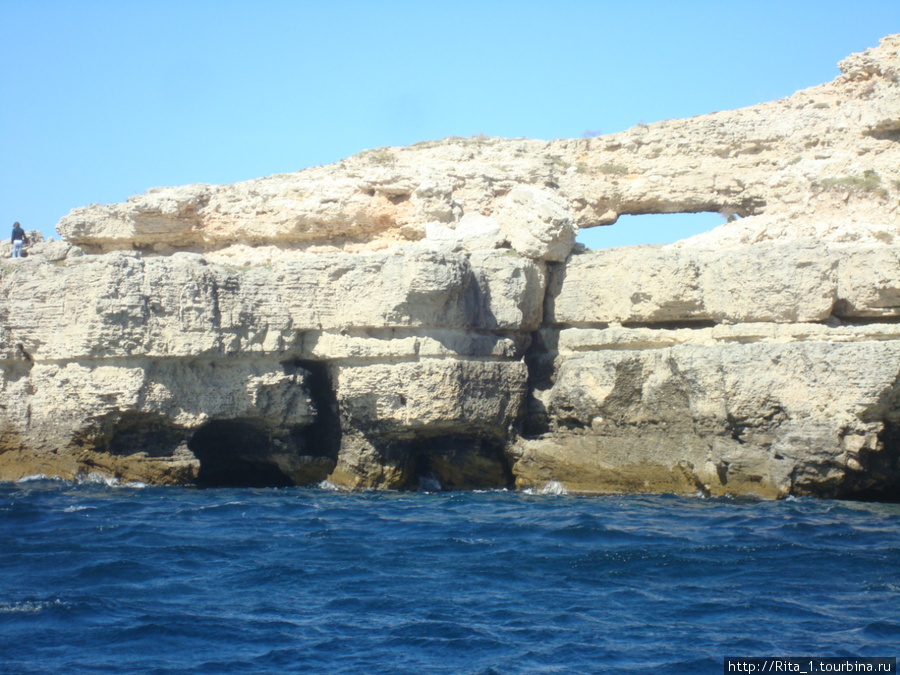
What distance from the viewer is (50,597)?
8.79 m

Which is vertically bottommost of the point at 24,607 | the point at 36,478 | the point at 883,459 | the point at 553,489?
the point at 24,607

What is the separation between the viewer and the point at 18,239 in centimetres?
1564

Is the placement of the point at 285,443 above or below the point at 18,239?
below

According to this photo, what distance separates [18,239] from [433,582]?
9689 millimetres

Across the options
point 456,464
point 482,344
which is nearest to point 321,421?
point 456,464

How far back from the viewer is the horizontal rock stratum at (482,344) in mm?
12594

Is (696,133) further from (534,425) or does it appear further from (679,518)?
(679,518)

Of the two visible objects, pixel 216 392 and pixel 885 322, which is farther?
pixel 216 392

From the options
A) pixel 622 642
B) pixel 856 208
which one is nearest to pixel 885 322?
pixel 856 208

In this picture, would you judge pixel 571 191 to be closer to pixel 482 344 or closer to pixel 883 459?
pixel 482 344

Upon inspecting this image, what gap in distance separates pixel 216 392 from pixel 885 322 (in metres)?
8.67

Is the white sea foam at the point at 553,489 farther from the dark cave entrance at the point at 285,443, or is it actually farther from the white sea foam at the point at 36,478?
the white sea foam at the point at 36,478

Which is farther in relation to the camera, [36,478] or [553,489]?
[36,478]

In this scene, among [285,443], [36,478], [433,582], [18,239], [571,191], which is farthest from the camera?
[571,191]
